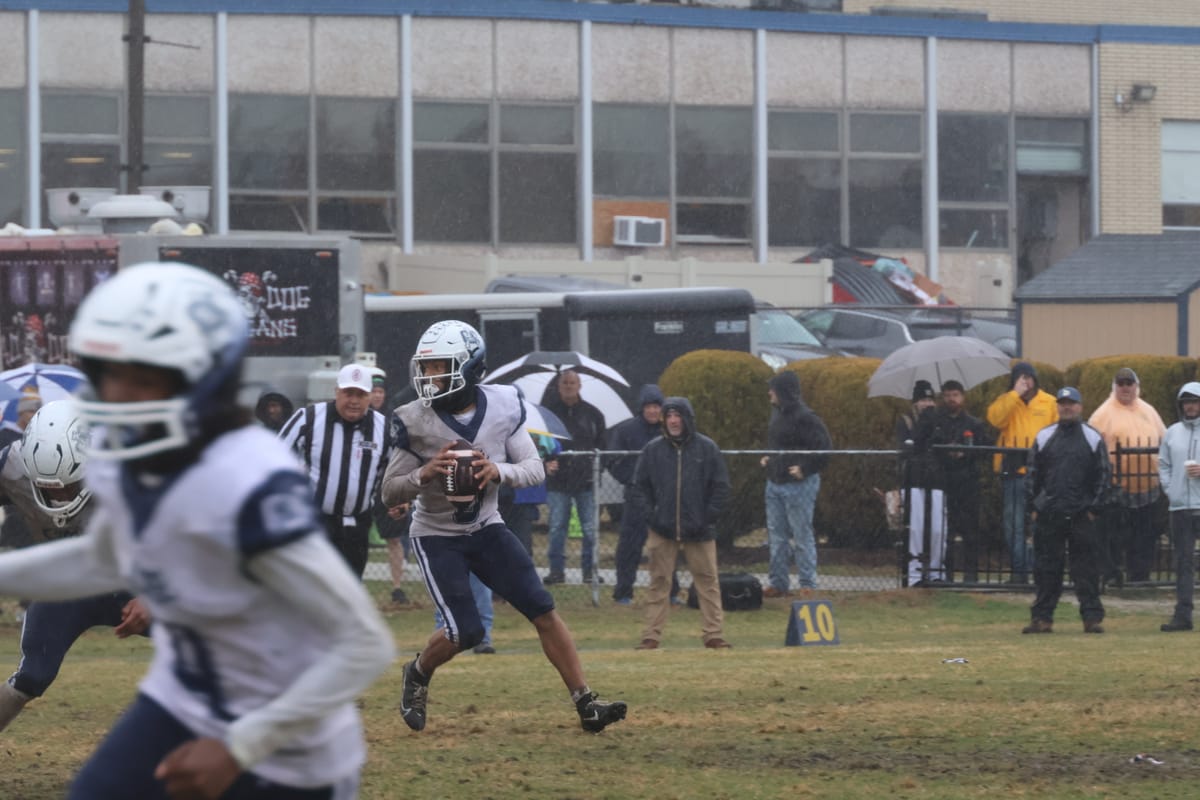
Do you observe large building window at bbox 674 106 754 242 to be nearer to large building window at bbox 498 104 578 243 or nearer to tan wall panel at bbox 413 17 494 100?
large building window at bbox 498 104 578 243

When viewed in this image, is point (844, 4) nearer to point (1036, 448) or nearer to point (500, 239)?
point (500, 239)

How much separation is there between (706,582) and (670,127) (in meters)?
24.5

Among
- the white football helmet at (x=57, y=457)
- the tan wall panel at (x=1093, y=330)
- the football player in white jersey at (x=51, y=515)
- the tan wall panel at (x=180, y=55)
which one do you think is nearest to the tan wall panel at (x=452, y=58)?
the tan wall panel at (x=180, y=55)

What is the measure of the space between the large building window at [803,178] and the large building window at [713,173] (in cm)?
50

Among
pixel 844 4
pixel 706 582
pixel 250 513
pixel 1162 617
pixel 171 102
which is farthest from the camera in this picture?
pixel 844 4

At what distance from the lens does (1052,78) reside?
41531 mm

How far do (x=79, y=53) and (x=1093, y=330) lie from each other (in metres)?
19.7

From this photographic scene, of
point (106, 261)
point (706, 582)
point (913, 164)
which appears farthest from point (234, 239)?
point (913, 164)

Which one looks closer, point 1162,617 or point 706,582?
point 706,582

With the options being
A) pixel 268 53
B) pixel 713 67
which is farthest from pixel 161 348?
pixel 713 67

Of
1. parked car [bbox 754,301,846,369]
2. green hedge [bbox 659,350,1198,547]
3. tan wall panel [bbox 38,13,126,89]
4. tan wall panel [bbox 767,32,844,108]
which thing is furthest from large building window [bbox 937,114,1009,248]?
green hedge [bbox 659,350,1198,547]

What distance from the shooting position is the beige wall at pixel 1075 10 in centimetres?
4444

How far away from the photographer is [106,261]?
873 inches

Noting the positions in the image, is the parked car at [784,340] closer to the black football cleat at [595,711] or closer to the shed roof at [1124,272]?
the shed roof at [1124,272]
